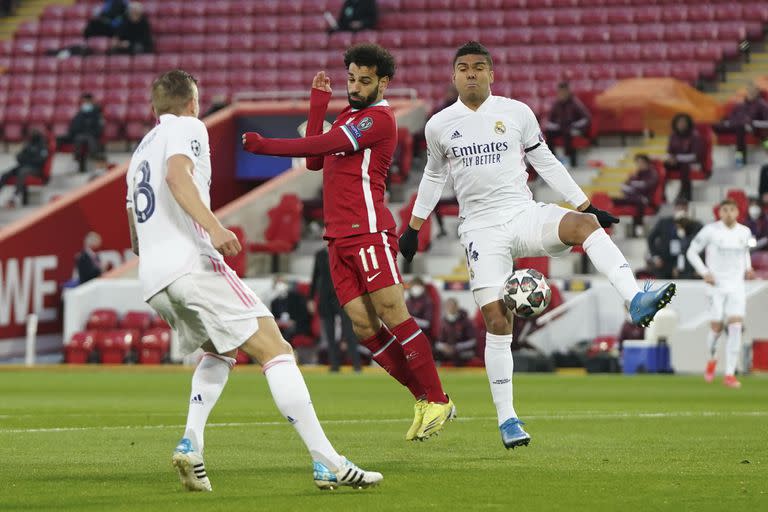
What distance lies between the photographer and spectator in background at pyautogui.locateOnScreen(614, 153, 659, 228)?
80.5ft

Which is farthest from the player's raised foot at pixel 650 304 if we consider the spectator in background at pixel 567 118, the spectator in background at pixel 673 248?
the spectator in background at pixel 567 118

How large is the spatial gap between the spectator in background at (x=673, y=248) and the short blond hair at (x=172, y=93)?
1605 centimetres

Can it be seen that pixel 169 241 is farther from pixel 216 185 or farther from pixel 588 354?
pixel 216 185

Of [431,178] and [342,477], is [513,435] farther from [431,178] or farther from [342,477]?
[342,477]

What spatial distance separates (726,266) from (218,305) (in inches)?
503

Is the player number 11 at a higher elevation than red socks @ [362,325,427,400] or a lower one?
higher

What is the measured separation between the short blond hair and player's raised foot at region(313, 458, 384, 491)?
5.72ft

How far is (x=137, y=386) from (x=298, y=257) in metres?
9.00

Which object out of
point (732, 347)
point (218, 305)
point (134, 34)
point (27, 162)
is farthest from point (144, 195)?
point (134, 34)

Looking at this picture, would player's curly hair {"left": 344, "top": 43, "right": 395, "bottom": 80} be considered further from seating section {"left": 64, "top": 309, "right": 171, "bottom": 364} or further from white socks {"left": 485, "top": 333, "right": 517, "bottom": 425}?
seating section {"left": 64, "top": 309, "right": 171, "bottom": 364}

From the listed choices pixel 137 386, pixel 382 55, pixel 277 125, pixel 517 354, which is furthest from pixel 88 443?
pixel 277 125

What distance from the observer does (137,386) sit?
17.9 meters

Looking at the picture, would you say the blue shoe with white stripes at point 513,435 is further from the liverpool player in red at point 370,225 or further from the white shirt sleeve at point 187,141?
the white shirt sleeve at point 187,141

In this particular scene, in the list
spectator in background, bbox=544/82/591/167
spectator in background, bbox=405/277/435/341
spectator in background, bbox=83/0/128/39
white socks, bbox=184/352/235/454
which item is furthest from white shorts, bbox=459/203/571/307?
spectator in background, bbox=83/0/128/39
